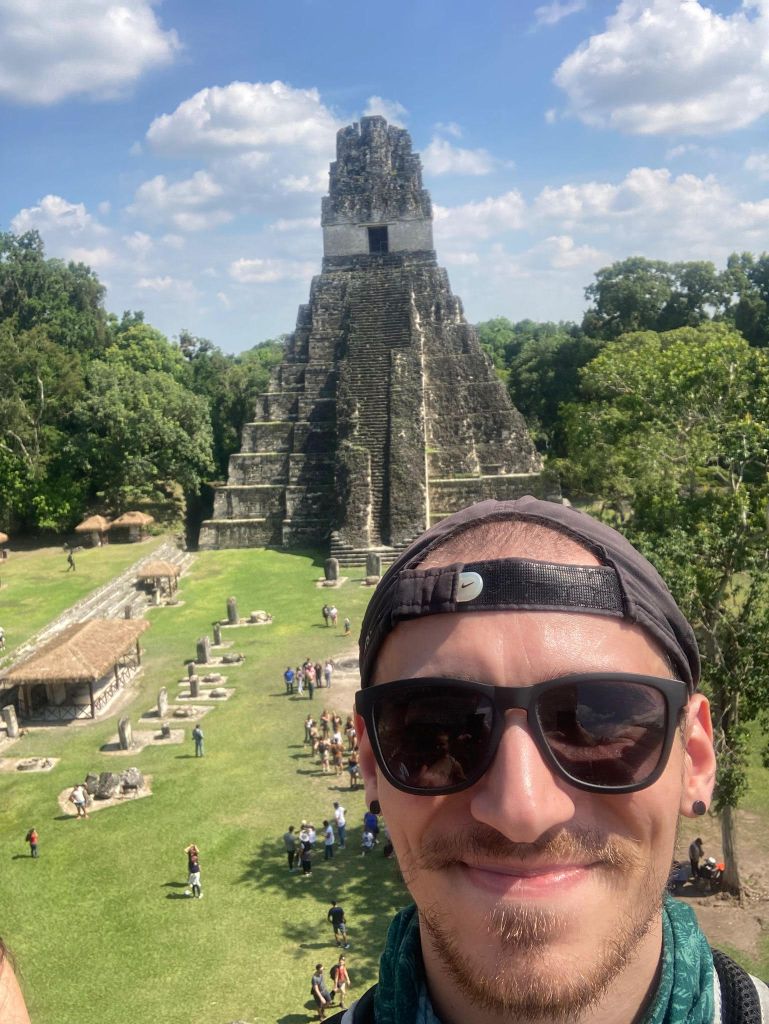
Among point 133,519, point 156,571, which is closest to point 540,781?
point 156,571

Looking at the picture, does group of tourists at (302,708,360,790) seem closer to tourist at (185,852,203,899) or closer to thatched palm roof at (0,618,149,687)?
tourist at (185,852,203,899)

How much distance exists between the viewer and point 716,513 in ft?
35.2

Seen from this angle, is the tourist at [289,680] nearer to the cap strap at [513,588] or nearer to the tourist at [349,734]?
the tourist at [349,734]

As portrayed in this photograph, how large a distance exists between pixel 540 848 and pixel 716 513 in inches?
411

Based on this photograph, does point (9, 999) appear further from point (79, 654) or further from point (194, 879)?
point (79, 654)

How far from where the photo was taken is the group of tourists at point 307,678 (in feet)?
59.1

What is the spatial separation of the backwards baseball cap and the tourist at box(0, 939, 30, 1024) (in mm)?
1912

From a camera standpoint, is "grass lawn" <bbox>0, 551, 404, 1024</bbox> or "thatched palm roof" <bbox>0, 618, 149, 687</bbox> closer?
"grass lawn" <bbox>0, 551, 404, 1024</bbox>

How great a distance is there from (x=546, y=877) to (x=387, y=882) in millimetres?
11416

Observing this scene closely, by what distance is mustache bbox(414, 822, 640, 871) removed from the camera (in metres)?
1.29

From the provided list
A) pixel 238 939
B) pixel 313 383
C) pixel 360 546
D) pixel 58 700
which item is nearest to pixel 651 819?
pixel 238 939

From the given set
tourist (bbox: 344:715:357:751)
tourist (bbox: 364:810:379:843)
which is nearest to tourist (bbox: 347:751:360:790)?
tourist (bbox: 344:715:357:751)

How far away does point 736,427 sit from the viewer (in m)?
12.7

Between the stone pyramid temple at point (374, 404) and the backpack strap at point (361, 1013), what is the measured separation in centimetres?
2647
